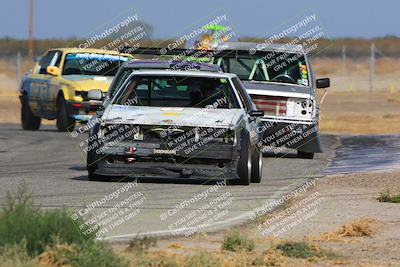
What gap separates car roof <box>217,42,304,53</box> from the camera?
79.5 feet

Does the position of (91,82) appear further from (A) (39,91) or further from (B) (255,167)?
(B) (255,167)

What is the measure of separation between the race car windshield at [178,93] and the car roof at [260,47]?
21.0 feet

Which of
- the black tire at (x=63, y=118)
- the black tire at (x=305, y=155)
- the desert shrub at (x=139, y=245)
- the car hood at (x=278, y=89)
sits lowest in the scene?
the black tire at (x=63, y=118)

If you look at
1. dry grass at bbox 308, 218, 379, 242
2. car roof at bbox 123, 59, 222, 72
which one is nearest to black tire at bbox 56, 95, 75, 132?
car roof at bbox 123, 59, 222, 72

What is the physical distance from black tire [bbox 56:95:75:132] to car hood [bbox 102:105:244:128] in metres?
11.2

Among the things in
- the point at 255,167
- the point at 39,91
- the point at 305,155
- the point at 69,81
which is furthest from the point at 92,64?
the point at 255,167

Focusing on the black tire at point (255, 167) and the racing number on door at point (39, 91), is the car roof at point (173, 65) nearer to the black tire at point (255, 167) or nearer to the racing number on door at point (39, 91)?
the black tire at point (255, 167)

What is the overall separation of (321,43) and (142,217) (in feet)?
274

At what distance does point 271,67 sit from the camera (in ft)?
79.6

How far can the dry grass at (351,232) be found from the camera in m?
11.8

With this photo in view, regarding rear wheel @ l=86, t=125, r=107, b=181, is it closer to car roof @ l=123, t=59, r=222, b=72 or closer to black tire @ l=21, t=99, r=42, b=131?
car roof @ l=123, t=59, r=222, b=72

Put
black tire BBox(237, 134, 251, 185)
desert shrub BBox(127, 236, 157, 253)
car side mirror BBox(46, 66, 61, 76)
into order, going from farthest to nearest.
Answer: car side mirror BBox(46, 66, 61, 76) → black tire BBox(237, 134, 251, 185) → desert shrub BBox(127, 236, 157, 253)

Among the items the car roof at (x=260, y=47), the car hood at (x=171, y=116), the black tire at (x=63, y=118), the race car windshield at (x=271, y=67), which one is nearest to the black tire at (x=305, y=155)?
the race car windshield at (x=271, y=67)

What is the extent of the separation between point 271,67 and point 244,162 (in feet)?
25.8
